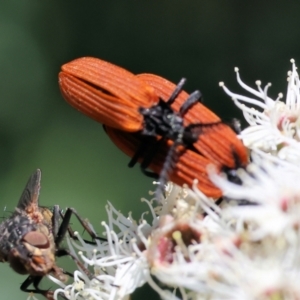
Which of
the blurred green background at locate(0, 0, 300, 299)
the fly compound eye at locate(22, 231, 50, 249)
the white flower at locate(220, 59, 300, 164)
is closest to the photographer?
the white flower at locate(220, 59, 300, 164)

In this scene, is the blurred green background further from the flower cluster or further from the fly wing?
the flower cluster

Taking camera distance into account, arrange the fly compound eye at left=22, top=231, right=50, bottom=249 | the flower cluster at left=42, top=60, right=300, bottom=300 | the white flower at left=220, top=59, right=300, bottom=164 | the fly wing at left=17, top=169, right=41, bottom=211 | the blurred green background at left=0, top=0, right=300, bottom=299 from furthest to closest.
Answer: the blurred green background at left=0, top=0, right=300, bottom=299 < the fly wing at left=17, top=169, right=41, bottom=211 < the fly compound eye at left=22, top=231, right=50, bottom=249 < the white flower at left=220, top=59, right=300, bottom=164 < the flower cluster at left=42, top=60, right=300, bottom=300

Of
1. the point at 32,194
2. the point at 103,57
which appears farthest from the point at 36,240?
the point at 103,57

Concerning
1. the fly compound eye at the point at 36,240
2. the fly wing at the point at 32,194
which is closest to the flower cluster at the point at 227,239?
the fly compound eye at the point at 36,240

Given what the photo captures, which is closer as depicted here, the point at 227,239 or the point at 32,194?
the point at 227,239

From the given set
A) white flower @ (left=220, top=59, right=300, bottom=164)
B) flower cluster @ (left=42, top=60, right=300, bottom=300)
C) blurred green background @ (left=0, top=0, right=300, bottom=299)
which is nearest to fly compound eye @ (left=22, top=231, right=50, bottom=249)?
flower cluster @ (left=42, top=60, right=300, bottom=300)

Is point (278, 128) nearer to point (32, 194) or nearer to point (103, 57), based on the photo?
point (32, 194)

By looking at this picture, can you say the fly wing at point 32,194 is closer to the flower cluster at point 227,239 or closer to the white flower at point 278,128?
the flower cluster at point 227,239
